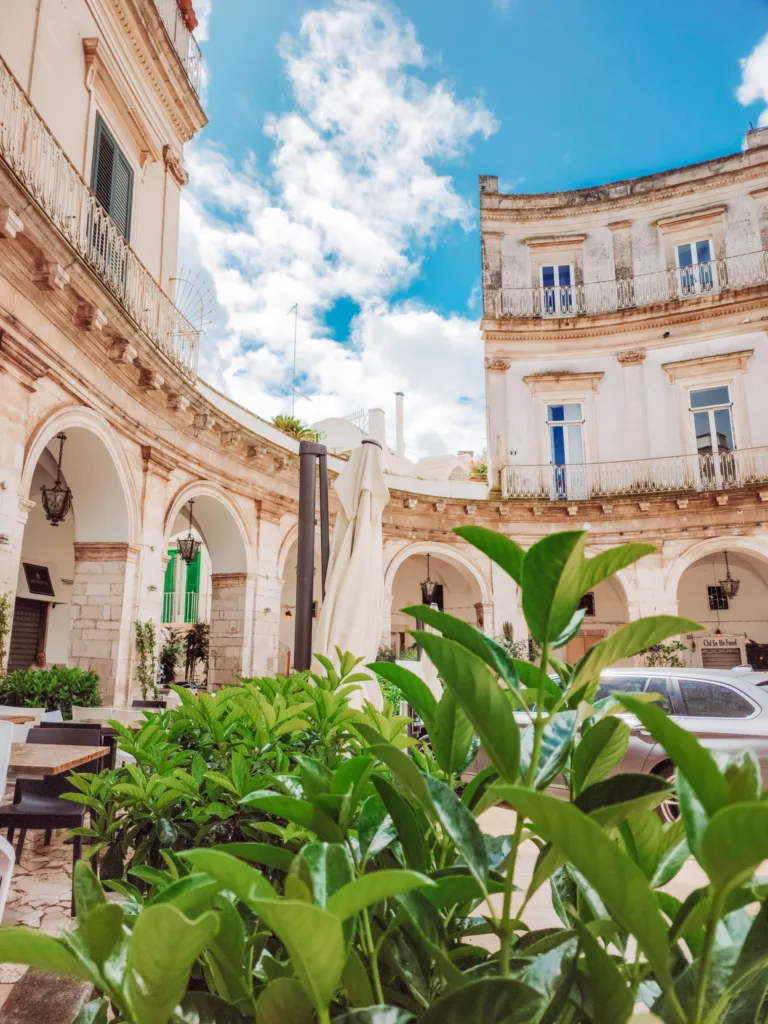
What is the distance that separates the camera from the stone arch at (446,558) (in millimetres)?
16516

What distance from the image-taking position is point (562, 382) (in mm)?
18578

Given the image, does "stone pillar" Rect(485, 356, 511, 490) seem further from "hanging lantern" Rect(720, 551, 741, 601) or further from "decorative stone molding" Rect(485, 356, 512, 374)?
"hanging lantern" Rect(720, 551, 741, 601)

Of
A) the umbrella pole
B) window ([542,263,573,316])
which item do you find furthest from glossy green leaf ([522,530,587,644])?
window ([542,263,573,316])

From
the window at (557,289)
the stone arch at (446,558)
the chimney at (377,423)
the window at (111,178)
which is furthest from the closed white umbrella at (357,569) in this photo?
the chimney at (377,423)

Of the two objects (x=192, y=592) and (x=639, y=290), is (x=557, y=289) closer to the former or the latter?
(x=639, y=290)

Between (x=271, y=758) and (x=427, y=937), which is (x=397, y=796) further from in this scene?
(x=271, y=758)

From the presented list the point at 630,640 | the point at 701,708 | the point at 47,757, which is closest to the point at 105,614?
the point at 47,757

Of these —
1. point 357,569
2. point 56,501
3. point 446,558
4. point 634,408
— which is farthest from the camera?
point 634,408

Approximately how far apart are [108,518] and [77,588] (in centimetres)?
110

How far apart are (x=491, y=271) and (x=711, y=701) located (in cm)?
1554

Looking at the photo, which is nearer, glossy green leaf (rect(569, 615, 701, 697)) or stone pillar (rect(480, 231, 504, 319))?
glossy green leaf (rect(569, 615, 701, 697))

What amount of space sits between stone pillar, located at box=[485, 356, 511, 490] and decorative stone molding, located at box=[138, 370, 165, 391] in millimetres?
9974

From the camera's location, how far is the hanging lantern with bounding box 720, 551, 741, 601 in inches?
663

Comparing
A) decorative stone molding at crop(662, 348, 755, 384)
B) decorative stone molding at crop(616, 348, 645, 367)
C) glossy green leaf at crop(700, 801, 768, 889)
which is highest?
decorative stone molding at crop(616, 348, 645, 367)
